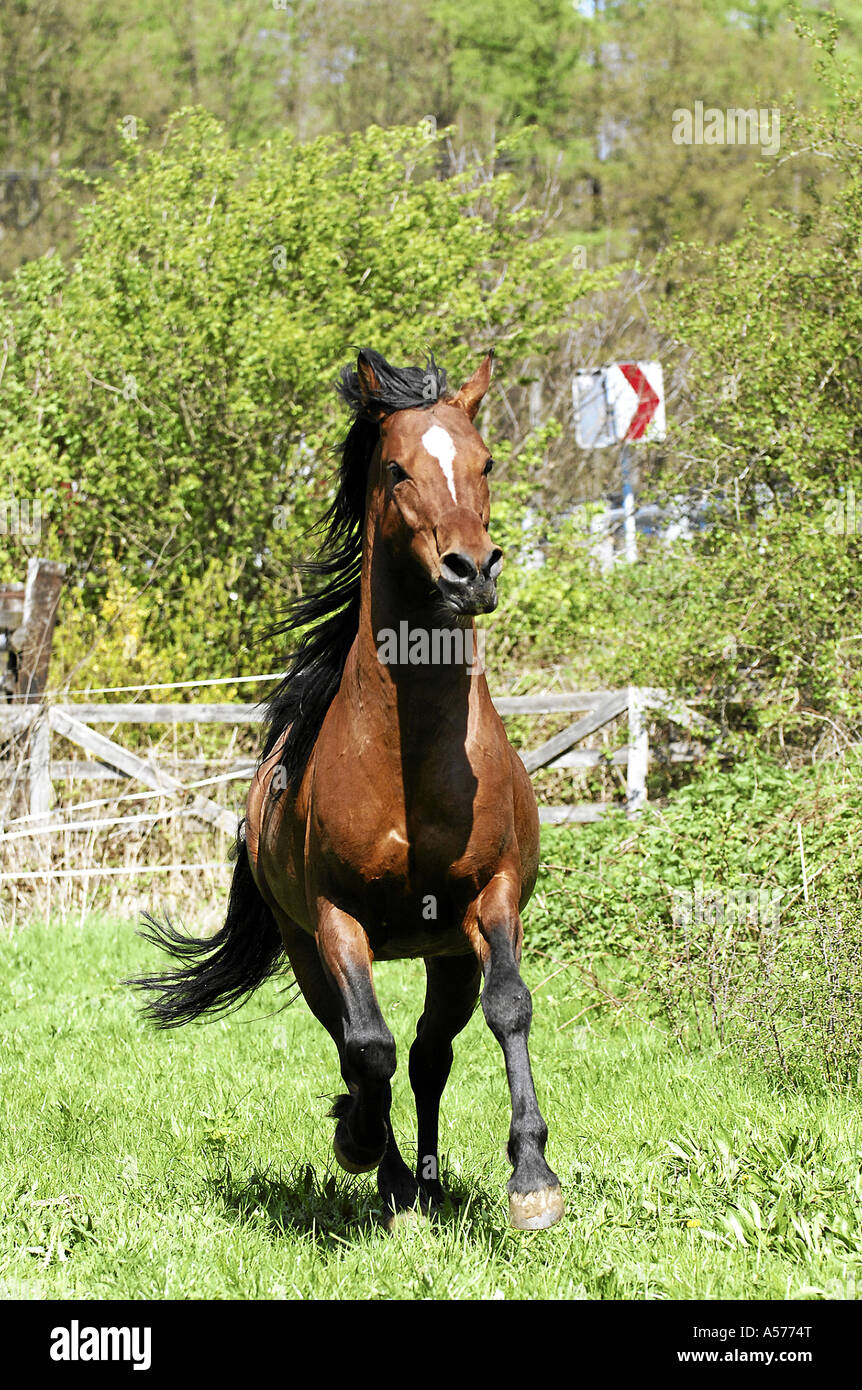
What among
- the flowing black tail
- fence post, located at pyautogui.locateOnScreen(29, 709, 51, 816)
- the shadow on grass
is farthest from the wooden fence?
the shadow on grass

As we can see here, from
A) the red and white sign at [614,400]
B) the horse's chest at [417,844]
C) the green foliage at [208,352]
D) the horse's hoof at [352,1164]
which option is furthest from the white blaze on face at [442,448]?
the red and white sign at [614,400]

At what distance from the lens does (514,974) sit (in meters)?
3.70

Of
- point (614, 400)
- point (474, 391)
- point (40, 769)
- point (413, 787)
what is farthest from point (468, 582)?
point (614, 400)

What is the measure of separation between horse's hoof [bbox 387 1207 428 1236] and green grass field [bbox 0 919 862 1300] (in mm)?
59

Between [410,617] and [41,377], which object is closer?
[410,617]

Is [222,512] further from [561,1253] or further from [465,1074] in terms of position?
[561,1253]

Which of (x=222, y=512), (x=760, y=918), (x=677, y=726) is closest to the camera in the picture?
(x=760, y=918)

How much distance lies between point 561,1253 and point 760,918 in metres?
3.60

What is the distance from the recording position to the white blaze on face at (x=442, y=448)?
139 inches

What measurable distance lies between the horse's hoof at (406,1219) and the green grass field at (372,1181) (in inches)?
2.3

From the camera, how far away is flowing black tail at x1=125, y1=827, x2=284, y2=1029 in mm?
5715

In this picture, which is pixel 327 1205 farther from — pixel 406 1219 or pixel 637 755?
pixel 637 755

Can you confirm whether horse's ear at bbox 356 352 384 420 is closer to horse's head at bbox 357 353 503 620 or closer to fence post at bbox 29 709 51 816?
horse's head at bbox 357 353 503 620

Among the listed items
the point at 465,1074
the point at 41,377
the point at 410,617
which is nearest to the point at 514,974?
the point at 410,617
